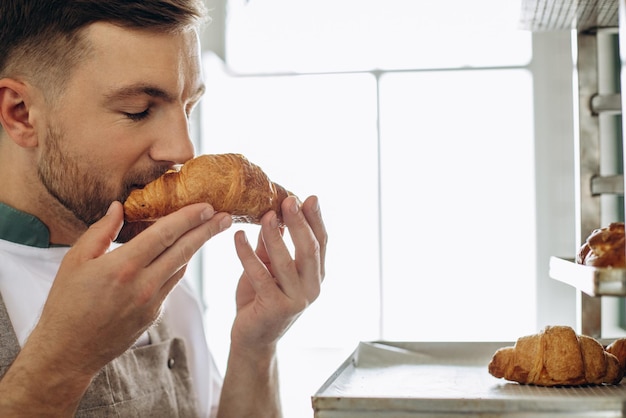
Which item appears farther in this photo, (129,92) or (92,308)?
(129,92)

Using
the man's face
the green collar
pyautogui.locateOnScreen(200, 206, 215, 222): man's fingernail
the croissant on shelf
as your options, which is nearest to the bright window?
the green collar

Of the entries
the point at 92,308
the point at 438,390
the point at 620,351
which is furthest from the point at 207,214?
the point at 620,351

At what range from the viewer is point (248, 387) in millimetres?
1666

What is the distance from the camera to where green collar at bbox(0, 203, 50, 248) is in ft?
4.83

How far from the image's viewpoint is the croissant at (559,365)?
41.4 inches

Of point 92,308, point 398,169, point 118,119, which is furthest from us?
point 398,169

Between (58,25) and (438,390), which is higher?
(58,25)

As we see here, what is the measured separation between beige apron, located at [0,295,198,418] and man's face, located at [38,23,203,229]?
29 cm

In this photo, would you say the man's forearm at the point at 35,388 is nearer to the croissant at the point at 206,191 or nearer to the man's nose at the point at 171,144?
the croissant at the point at 206,191

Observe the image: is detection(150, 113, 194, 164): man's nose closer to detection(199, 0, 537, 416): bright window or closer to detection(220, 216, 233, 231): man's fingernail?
detection(220, 216, 233, 231): man's fingernail

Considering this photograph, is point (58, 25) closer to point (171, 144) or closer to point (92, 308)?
point (171, 144)

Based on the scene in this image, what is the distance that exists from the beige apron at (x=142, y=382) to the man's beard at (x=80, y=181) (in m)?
0.23

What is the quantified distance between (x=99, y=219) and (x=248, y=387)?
1.78ft

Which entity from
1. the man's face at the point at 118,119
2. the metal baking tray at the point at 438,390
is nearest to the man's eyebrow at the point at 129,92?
the man's face at the point at 118,119
